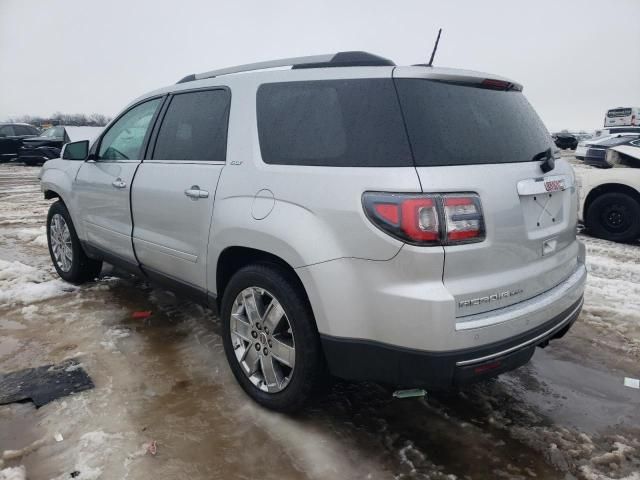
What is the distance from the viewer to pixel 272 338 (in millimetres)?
2531

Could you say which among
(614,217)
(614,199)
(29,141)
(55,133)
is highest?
(55,133)

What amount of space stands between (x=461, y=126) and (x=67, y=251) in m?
4.21

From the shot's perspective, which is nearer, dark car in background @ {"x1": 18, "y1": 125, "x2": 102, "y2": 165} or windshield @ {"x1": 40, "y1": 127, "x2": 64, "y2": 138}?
dark car in background @ {"x1": 18, "y1": 125, "x2": 102, "y2": 165}

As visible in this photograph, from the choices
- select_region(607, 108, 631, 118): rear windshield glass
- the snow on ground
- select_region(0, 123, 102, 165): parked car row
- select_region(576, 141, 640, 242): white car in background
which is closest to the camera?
the snow on ground

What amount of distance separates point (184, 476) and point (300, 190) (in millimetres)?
1431

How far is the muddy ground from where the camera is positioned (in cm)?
225

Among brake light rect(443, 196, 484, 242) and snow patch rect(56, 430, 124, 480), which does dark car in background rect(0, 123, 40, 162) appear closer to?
snow patch rect(56, 430, 124, 480)

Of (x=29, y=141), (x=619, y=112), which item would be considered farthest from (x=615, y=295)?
(x=619, y=112)

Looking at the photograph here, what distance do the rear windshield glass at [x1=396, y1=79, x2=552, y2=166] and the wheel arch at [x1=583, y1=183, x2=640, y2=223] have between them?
5.26 m

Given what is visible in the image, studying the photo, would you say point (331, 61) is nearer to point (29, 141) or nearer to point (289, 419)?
point (289, 419)

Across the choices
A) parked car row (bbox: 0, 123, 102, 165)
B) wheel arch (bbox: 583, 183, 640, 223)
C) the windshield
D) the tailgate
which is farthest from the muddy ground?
the windshield

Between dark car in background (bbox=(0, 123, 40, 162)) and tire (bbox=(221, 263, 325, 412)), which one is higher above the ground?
dark car in background (bbox=(0, 123, 40, 162))

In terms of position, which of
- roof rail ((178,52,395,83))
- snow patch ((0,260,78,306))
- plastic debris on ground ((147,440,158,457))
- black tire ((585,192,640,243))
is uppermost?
roof rail ((178,52,395,83))

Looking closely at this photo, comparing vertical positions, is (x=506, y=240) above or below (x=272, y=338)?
above
